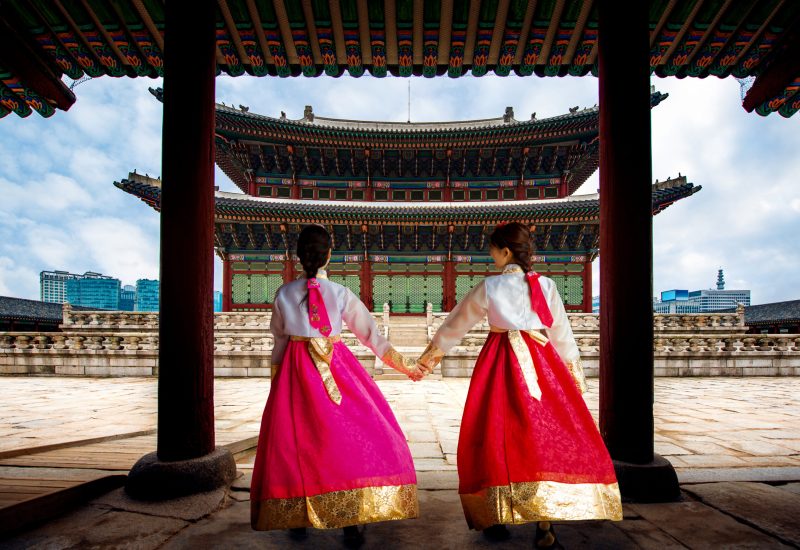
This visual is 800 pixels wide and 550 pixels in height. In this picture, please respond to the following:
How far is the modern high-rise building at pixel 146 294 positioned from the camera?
130 meters

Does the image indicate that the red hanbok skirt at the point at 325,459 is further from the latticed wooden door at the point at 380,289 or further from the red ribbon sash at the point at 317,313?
the latticed wooden door at the point at 380,289

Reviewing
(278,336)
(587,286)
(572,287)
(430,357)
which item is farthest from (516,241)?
(587,286)

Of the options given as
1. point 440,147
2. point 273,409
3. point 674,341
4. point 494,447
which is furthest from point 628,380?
point 440,147

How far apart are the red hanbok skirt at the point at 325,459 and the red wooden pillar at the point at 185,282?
768 millimetres

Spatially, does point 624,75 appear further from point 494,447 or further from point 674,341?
point 674,341

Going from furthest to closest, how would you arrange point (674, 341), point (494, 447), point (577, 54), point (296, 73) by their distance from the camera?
point (674, 341) < point (296, 73) < point (577, 54) < point (494, 447)

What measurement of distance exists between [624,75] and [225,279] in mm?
16006

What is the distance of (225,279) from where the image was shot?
53.7ft

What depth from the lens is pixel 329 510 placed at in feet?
5.93

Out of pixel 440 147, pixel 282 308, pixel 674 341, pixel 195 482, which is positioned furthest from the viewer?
pixel 440 147

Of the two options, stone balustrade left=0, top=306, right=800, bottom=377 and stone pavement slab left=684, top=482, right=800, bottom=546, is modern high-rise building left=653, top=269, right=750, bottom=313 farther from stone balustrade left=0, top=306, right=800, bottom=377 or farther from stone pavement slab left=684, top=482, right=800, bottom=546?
stone pavement slab left=684, top=482, right=800, bottom=546

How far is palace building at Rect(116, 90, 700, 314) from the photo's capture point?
15.0m

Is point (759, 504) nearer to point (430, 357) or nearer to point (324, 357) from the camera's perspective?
point (430, 357)

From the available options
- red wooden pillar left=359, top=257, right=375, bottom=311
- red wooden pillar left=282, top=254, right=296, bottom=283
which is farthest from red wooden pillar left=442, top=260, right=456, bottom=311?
red wooden pillar left=282, top=254, right=296, bottom=283
